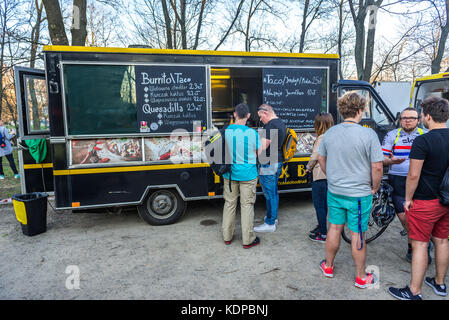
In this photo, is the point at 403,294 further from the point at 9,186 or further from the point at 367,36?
the point at 367,36

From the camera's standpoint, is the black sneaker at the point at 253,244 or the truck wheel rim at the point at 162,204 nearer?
the black sneaker at the point at 253,244

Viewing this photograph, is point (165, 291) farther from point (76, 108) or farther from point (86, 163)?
point (76, 108)

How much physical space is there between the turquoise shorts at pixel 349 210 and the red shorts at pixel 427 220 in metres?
0.35

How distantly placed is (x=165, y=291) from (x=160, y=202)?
1859mm

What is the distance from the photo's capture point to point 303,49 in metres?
16.6

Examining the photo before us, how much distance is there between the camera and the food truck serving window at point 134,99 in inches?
162

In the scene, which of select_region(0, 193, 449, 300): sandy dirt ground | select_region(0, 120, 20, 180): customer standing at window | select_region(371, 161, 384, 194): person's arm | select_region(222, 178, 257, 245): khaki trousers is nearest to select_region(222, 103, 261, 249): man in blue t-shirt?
select_region(222, 178, 257, 245): khaki trousers

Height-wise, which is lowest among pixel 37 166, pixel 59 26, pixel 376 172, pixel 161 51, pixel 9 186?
pixel 9 186

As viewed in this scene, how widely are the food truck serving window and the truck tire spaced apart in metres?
0.96

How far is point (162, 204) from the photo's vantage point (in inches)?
185

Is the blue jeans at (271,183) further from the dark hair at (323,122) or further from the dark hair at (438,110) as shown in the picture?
the dark hair at (438,110)

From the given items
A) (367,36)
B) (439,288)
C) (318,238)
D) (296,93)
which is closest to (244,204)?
(318,238)

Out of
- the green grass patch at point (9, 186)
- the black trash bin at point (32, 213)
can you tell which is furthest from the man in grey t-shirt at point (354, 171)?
the green grass patch at point (9, 186)

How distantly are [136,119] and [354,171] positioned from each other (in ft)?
9.64
